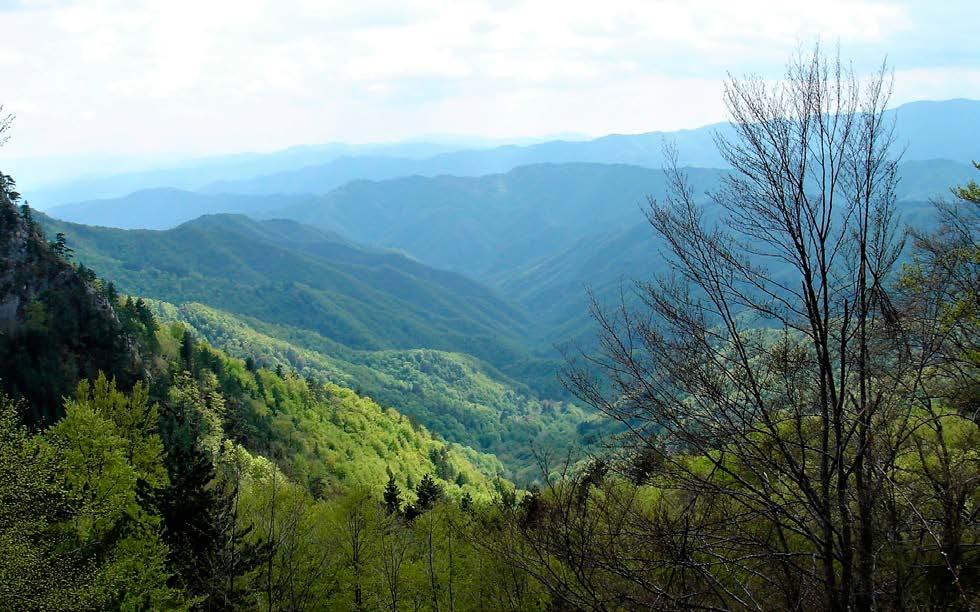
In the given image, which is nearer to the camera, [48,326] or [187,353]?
[48,326]

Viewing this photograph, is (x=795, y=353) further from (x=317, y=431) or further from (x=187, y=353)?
(x=317, y=431)

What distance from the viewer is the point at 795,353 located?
647 centimetres

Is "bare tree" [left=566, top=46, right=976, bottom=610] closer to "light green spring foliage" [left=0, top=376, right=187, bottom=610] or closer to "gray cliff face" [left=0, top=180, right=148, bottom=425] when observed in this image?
"light green spring foliage" [left=0, top=376, right=187, bottom=610]

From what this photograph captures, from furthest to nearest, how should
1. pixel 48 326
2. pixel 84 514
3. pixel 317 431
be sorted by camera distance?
pixel 317 431 < pixel 48 326 < pixel 84 514

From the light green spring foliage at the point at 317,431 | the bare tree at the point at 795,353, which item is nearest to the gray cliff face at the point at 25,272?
the light green spring foliage at the point at 317,431

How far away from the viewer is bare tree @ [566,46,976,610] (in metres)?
5.96

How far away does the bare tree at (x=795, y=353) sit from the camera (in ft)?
19.6

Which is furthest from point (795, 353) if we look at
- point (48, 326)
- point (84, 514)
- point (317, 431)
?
point (317, 431)

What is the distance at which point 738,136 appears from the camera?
703 cm

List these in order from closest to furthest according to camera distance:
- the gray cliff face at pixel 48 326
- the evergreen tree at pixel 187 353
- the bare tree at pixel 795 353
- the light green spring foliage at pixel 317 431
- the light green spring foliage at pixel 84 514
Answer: the bare tree at pixel 795 353 < the light green spring foliage at pixel 84 514 < the gray cliff face at pixel 48 326 < the light green spring foliage at pixel 317 431 < the evergreen tree at pixel 187 353

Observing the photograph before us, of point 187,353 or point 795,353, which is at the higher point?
point 795,353

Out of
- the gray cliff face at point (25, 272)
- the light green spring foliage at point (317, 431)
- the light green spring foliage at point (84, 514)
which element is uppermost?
the gray cliff face at point (25, 272)

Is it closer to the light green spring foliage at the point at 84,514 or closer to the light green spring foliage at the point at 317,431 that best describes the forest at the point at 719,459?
the light green spring foliage at the point at 84,514

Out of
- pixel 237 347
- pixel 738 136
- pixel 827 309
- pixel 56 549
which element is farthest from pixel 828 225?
pixel 237 347
